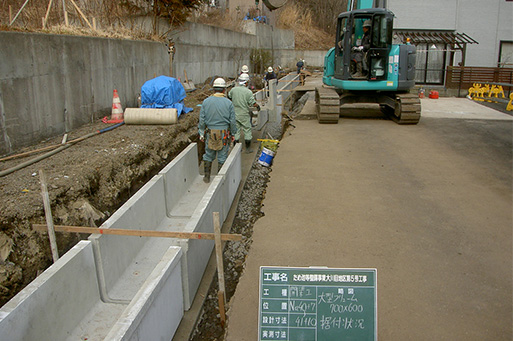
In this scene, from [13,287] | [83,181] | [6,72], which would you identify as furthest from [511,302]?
[6,72]

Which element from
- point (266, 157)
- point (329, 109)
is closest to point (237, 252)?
point (266, 157)

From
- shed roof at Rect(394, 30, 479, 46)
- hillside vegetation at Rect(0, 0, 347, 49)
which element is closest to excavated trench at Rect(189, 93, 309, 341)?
hillside vegetation at Rect(0, 0, 347, 49)

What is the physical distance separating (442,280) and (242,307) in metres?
1.99

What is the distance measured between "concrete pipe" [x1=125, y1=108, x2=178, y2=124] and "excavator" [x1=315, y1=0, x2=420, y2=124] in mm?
4444

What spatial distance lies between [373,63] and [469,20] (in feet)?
43.1

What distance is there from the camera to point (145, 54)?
12930 mm

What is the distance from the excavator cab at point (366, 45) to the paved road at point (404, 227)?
9.91 ft

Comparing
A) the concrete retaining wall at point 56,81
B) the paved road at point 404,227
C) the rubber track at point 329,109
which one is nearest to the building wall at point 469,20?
the rubber track at point 329,109

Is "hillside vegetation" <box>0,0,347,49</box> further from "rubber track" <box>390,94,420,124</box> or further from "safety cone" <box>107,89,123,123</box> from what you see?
"rubber track" <box>390,94,420,124</box>

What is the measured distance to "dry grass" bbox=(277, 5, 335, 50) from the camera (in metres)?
41.9

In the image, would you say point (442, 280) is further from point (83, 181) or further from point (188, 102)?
point (188, 102)

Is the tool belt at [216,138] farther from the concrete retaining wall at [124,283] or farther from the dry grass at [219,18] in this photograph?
the dry grass at [219,18]

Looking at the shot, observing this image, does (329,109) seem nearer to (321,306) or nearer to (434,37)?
(321,306)

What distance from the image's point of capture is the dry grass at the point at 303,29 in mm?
41875
